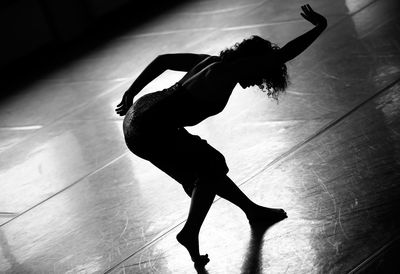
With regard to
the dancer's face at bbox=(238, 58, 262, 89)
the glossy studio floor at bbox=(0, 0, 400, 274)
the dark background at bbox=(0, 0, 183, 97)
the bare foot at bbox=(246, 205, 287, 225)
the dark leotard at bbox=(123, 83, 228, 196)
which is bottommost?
the dark background at bbox=(0, 0, 183, 97)

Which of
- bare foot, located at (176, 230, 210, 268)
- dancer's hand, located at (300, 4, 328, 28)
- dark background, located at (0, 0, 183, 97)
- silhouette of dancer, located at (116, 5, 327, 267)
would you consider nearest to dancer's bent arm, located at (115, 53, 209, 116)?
silhouette of dancer, located at (116, 5, 327, 267)

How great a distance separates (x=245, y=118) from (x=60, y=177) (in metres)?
1.58

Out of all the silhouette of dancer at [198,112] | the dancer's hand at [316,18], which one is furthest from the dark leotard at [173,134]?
the dancer's hand at [316,18]

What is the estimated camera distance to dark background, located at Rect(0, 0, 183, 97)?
998 centimetres

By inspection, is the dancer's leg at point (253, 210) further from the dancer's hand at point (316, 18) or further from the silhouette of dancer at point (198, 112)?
the dancer's hand at point (316, 18)

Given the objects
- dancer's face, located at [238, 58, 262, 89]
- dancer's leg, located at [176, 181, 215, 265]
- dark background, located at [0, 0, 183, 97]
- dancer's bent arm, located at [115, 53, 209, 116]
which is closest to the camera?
dancer's face, located at [238, 58, 262, 89]

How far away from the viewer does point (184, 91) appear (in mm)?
3785

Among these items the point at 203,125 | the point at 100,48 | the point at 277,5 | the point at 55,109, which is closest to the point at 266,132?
the point at 203,125

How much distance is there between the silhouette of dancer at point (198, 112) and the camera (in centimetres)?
369

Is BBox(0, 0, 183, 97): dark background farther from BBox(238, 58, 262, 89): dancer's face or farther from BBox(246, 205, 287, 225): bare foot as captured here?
BBox(238, 58, 262, 89): dancer's face

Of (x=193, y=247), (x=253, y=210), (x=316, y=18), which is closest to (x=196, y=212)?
(x=193, y=247)

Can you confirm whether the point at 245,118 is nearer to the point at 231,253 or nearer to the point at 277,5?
the point at 231,253

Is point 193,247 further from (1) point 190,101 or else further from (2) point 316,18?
(2) point 316,18

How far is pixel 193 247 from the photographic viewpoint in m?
3.84
